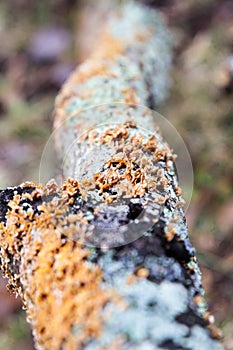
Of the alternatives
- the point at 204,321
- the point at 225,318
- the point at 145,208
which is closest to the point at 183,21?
the point at 225,318

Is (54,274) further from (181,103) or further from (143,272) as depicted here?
(181,103)

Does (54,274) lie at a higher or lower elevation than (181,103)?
lower

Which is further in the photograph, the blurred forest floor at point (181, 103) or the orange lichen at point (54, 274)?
the blurred forest floor at point (181, 103)

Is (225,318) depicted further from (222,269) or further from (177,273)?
(177,273)

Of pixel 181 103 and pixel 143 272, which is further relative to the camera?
pixel 181 103

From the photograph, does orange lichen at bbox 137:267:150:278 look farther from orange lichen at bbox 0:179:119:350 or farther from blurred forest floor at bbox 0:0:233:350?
blurred forest floor at bbox 0:0:233:350

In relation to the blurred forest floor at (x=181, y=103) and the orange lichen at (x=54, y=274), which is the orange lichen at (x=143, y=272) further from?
the blurred forest floor at (x=181, y=103)

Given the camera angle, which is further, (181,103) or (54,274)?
(181,103)

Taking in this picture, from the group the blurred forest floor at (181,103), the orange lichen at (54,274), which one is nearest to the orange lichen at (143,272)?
the orange lichen at (54,274)

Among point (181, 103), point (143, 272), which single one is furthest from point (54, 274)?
point (181, 103)
